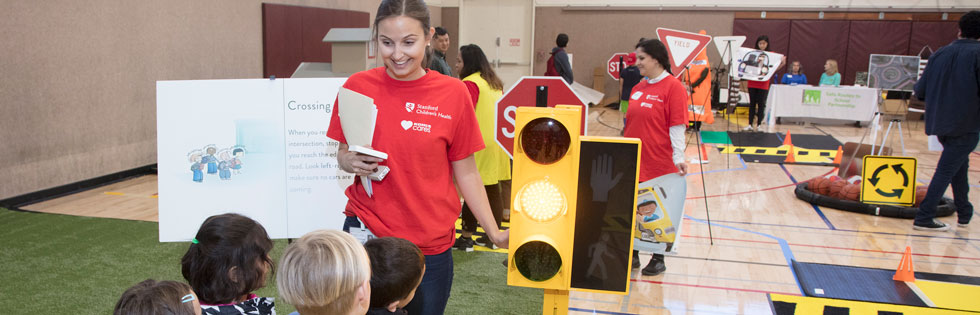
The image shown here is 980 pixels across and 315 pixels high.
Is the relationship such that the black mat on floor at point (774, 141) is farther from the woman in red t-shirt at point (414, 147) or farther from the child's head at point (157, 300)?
the child's head at point (157, 300)

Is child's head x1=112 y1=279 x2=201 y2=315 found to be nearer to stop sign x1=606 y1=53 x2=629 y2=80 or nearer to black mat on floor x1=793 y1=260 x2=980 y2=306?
black mat on floor x1=793 y1=260 x2=980 y2=306

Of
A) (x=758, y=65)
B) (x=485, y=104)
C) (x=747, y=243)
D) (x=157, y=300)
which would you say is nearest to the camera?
(x=157, y=300)

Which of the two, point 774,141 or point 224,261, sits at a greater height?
point 224,261

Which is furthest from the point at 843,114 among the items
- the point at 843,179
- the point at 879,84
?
the point at 843,179

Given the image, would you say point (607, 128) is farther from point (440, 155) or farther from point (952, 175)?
point (440, 155)

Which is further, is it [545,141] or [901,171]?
[901,171]

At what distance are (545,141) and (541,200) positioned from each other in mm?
147

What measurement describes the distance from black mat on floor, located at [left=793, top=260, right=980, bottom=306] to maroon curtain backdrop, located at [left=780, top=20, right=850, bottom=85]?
12.7m

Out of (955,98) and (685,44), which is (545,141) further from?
(685,44)

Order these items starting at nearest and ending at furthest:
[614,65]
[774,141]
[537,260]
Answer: [537,260] < [774,141] < [614,65]

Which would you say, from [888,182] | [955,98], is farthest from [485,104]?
[888,182]

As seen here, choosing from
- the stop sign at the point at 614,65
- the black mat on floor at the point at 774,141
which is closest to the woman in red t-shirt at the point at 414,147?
the black mat on floor at the point at 774,141

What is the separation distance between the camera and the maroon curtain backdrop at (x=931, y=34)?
15633mm

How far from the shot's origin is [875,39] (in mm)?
16000
